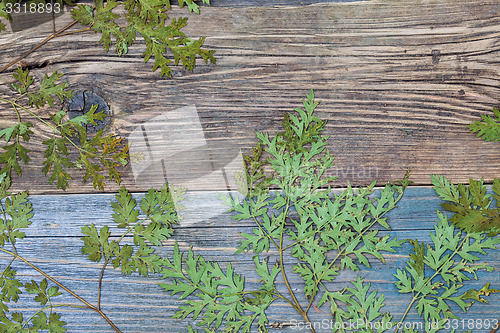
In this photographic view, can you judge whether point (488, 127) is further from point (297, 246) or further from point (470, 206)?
point (297, 246)

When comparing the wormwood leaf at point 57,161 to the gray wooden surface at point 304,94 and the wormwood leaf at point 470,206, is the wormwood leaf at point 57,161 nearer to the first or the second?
the gray wooden surface at point 304,94

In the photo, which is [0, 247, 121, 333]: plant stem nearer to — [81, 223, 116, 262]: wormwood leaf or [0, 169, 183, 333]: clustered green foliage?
[0, 169, 183, 333]: clustered green foliage

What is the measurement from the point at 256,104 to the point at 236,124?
0.12 m

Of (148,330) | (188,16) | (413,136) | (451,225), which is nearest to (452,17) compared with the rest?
(413,136)

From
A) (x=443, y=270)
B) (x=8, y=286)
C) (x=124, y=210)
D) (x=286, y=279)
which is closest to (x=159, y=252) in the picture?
(x=124, y=210)

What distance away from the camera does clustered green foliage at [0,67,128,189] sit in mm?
1249

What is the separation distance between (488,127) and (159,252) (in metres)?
1.48

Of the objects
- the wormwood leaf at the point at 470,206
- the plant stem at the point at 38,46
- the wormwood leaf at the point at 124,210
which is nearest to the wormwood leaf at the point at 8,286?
the wormwood leaf at the point at 124,210

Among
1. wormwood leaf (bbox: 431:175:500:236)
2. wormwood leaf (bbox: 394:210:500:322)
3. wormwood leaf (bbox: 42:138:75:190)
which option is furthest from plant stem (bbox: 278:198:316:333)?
wormwood leaf (bbox: 42:138:75:190)

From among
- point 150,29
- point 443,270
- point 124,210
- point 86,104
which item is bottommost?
point 443,270

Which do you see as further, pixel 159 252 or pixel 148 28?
pixel 159 252

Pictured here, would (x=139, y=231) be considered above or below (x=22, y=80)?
below

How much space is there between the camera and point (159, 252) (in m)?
1.30

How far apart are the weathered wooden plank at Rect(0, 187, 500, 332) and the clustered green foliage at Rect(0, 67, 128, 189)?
0.45 ft
